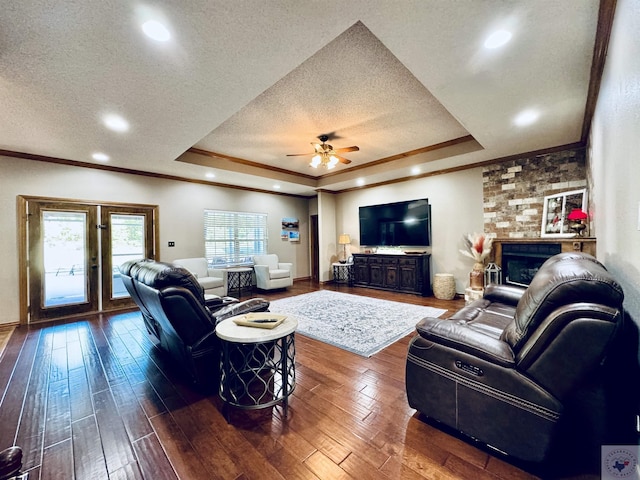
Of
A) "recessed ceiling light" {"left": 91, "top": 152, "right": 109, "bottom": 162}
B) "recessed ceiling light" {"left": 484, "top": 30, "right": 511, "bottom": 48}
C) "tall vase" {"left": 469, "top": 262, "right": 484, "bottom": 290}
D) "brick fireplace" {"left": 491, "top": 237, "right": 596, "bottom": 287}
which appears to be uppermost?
"recessed ceiling light" {"left": 91, "top": 152, "right": 109, "bottom": 162}

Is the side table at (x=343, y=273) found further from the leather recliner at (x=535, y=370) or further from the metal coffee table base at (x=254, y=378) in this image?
the leather recliner at (x=535, y=370)

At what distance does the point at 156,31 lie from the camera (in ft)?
5.94

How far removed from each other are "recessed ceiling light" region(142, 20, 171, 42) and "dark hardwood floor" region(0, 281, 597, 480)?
2.65m

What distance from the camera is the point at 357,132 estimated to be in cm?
414

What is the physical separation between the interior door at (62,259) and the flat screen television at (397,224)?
5.73 m

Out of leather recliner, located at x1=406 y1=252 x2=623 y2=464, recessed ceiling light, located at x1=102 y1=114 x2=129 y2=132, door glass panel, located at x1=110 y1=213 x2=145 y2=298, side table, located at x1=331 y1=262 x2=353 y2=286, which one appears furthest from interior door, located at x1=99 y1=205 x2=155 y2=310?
leather recliner, located at x1=406 y1=252 x2=623 y2=464

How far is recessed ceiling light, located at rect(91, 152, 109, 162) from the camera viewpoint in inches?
169

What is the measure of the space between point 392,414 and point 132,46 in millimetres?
3232

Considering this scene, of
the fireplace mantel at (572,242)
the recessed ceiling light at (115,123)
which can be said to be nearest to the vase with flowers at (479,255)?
the fireplace mantel at (572,242)

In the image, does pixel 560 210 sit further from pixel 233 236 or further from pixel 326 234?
pixel 233 236

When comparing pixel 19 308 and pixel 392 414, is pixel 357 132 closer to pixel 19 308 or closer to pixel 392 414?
pixel 392 414

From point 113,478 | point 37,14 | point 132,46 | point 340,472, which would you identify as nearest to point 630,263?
point 340,472

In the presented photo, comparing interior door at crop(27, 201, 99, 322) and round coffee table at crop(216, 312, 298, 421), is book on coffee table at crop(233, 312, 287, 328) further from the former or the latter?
interior door at crop(27, 201, 99, 322)

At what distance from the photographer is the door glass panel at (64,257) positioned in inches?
174
